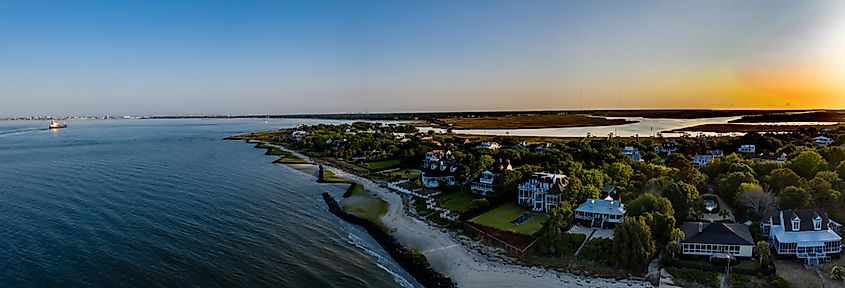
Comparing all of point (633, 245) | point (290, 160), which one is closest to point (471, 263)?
point (633, 245)

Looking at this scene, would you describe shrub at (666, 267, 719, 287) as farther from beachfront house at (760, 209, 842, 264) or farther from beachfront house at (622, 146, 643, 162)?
beachfront house at (622, 146, 643, 162)

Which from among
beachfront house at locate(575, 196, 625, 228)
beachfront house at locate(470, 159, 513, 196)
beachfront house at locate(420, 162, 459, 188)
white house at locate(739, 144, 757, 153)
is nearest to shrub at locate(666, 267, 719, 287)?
beachfront house at locate(575, 196, 625, 228)

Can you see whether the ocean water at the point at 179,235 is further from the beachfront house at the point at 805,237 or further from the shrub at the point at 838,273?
the beachfront house at the point at 805,237

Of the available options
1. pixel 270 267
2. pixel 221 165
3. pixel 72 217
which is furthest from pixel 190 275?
pixel 221 165

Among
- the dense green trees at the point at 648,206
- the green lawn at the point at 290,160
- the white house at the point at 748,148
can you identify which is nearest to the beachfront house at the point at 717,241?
the dense green trees at the point at 648,206

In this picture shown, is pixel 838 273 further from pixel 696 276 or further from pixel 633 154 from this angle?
pixel 633 154

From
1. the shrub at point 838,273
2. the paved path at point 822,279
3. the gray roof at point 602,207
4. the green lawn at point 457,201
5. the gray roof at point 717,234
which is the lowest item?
the paved path at point 822,279
